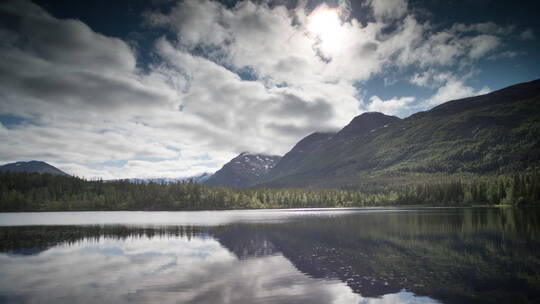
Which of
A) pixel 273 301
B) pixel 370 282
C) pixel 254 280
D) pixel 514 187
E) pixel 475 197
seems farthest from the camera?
pixel 475 197

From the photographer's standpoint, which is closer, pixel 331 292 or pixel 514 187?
pixel 331 292

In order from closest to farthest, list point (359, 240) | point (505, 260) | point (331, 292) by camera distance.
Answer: point (331, 292)
point (505, 260)
point (359, 240)

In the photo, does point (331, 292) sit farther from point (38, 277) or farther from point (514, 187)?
point (514, 187)

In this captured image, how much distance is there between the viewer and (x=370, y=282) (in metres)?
29.3

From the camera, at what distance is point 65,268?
3756 cm

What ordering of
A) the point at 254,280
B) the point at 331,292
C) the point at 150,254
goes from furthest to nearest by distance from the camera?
the point at 150,254
the point at 254,280
the point at 331,292

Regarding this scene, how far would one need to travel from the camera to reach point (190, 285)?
29703 mm

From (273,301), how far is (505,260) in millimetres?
30274

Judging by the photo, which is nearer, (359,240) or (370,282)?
(370,282)

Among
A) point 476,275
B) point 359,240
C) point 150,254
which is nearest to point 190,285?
point 150,254

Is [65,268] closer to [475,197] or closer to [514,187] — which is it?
[514,187]

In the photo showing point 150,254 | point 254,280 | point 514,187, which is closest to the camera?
point 254,280

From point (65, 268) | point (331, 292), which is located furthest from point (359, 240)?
point (65, 268)

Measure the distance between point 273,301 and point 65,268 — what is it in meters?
28.7
